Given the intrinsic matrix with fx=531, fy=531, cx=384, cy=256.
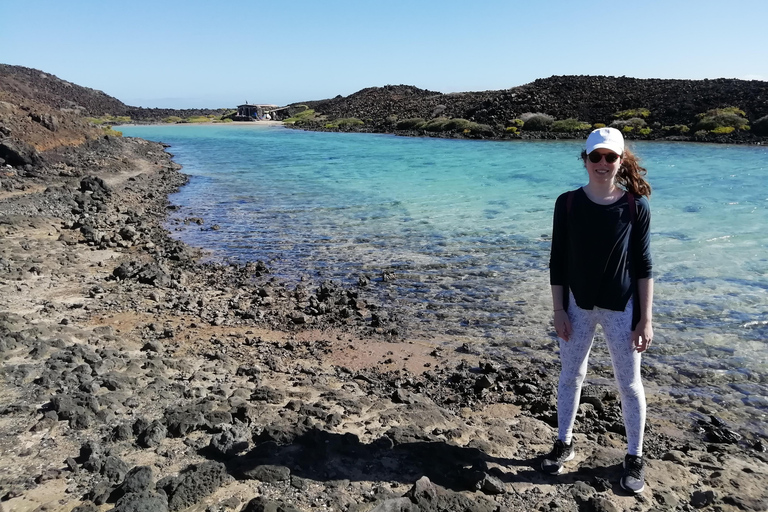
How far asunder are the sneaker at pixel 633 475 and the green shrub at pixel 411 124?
176 ft

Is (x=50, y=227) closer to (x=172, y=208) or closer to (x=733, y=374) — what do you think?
(x=172, y=208)

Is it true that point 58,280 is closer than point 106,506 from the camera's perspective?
No

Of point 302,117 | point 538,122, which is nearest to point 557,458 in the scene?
point 538,122

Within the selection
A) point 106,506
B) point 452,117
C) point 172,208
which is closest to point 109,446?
point 106,506

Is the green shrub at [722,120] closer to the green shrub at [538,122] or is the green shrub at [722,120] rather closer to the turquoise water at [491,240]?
the turquoise water at [491,240]

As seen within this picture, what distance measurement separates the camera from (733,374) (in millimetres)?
5723

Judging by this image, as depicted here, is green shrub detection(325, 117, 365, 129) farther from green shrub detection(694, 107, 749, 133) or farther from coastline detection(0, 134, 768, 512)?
coastline detection(0, 134, 768, 512)

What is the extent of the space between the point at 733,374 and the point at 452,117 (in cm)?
5306

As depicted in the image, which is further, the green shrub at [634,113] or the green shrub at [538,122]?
the green shrub at [538,122]

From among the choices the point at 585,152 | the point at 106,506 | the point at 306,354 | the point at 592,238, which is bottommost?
the point at 306,354

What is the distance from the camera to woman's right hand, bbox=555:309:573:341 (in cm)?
358

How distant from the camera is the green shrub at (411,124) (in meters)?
56.1

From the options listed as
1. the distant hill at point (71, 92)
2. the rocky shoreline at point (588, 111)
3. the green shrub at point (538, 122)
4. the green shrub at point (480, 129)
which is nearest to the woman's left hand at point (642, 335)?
the rocky shoreline at point (588, 111)

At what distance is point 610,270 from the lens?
3.31 meters
